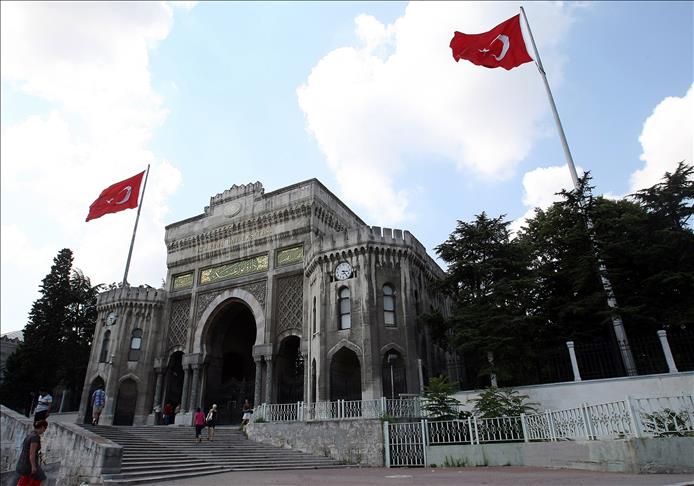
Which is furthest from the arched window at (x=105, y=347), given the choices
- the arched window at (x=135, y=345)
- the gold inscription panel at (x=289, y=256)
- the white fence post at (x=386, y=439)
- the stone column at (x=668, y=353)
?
the stone column at (x=668, y=353)

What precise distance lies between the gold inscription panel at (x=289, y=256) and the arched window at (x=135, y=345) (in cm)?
1062

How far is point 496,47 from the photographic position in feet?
64.0

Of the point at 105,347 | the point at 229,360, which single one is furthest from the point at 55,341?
the point at 229,360

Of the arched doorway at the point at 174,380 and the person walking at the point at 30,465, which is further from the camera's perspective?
the arched doorway at the point at 174,380

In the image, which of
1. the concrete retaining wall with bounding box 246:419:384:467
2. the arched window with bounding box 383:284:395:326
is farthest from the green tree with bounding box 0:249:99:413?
the arched window with bounding box 383:284:395:326

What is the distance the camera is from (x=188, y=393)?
25.5 meters

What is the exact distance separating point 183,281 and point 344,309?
44.6 ft

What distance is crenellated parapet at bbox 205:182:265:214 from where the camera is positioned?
1116 inches

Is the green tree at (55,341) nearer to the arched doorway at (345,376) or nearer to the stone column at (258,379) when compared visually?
the stone column at (258,379)

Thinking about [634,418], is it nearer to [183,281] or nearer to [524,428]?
[524,428]

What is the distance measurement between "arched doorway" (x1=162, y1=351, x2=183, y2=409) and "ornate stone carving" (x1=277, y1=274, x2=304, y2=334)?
809cm

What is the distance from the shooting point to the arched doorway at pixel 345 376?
20.1 m

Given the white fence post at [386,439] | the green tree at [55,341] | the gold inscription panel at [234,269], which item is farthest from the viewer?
the green tree at [55,341]

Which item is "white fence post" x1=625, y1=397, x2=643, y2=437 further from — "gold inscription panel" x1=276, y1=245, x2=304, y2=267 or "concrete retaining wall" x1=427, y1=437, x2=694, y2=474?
"gold inscription panel" x1=276, y1=245, x2=304, y2=267
